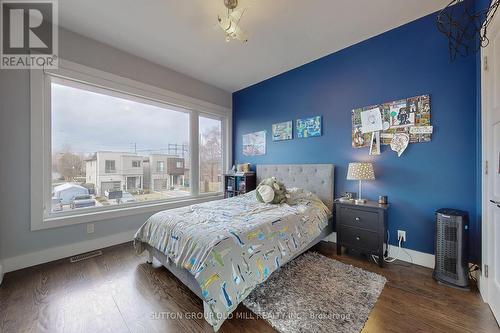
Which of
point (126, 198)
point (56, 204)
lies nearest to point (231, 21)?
point (126, 198)

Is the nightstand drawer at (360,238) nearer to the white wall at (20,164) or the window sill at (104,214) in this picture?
the window sill at (104,214)

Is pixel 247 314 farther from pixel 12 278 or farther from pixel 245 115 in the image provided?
pixel 245 115

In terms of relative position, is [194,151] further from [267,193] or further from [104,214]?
[267,193]

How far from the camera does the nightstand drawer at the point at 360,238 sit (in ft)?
7.44

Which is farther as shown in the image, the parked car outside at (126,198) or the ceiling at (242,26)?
the parked car outside at (126,198)

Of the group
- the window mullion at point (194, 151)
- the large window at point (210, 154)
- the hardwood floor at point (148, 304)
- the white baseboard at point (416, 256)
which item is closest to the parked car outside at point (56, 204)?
the hardwood floor at point (148, 304)

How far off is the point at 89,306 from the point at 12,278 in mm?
1172

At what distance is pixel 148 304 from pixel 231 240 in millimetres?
914

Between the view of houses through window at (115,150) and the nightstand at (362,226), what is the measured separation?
2698 millimetres

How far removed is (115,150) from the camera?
10.0ft

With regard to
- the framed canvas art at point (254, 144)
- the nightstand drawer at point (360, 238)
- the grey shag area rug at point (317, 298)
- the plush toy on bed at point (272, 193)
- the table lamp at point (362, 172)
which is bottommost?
the grey shag area rug at point (317, 298)

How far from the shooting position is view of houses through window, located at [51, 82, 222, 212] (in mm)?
2596

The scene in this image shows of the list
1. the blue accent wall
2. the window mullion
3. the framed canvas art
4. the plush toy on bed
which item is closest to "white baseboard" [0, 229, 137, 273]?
the window mullion

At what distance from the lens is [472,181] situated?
6.63ft
